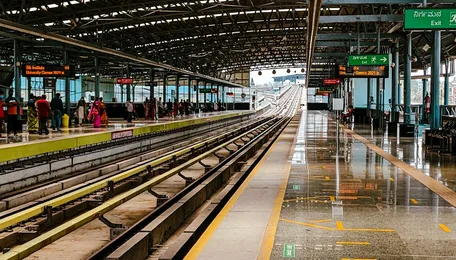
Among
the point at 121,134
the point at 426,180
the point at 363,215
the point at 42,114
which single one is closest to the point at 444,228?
the point at 363,215

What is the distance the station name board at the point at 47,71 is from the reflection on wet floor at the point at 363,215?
21.1 metres

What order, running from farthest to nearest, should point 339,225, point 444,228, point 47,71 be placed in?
point 47,71, point 339,225, point 444,228

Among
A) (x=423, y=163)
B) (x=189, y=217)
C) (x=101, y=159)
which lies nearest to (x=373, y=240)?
(x=189, y=217)

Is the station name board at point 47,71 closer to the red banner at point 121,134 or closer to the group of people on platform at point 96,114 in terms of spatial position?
the group of people on platform at point 96,114

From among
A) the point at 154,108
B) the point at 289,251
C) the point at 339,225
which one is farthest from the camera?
the point at 154,108

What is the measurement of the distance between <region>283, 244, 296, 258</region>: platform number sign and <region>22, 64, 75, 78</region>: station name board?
28949 millimetres

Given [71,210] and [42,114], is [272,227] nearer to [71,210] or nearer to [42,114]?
[71,210]

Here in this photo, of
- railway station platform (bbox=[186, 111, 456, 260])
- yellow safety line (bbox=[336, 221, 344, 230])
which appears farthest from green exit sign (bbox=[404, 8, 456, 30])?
yellow safety line (bbox=[336, 221, 344, 230])

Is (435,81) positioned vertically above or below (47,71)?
below

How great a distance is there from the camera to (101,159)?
77.4ft

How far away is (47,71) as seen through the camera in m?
34.4

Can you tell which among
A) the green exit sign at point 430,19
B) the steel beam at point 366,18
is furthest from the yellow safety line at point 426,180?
the steel beam at point 366,18

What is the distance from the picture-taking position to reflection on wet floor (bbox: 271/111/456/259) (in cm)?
757

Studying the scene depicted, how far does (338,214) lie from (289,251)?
2715mm
